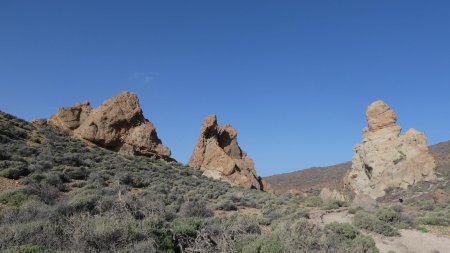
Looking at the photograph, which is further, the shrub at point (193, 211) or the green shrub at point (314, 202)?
the green shrub at point (314, 202)

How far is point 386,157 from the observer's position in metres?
35.7

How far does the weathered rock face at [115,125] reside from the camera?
31.5m

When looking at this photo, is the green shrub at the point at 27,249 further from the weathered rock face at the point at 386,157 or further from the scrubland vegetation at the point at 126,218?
the weathered rock face at the point at 386,157

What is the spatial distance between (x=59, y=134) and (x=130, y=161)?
6477 millimetres

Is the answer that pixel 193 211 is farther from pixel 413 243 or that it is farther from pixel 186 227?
pixel 413 243

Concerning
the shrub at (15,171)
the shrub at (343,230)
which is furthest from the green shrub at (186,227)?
the shrub at (15,171)

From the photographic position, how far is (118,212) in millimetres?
9719

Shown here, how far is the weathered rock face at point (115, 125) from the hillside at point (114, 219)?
277 inches

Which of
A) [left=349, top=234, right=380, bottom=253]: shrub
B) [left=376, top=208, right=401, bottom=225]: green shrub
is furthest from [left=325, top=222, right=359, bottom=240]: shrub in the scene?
[left=376, top=208, right=401, bottom=225]: green shrub

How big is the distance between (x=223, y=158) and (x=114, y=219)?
26.1m

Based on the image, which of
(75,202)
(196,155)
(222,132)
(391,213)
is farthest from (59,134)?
(391,213)

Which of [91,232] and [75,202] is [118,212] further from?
[91,232]

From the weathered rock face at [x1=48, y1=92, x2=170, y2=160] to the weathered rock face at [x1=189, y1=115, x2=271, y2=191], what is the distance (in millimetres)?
3609

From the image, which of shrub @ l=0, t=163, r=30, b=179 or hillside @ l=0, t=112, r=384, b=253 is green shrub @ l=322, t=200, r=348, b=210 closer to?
hillside @ l=0, t=112, r=384, b=253
